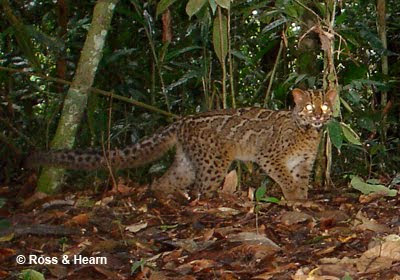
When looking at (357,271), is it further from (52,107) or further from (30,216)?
(52,107)

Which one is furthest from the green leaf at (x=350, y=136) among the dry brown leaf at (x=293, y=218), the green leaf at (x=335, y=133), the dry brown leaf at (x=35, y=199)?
the dry brown leaf at (x=35, y=199)

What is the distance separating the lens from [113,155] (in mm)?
7082

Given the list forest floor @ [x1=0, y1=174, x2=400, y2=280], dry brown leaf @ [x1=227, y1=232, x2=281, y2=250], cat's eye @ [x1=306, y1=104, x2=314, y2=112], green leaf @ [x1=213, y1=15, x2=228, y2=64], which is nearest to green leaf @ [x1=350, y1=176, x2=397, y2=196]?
forest floor @ [x1=0, y1=174, x2=400, y2=280]

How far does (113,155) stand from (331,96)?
2010 mm

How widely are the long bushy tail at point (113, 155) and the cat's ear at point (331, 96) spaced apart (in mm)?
1567

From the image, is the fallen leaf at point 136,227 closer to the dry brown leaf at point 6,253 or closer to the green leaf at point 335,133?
the dry brown leaf at point 6,253

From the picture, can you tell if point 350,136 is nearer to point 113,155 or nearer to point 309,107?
point 309,107

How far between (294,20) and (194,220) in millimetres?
2328

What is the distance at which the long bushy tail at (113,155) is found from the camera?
634 cm

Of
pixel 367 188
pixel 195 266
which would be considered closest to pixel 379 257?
pixel 195 266

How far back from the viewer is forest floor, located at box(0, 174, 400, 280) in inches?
167

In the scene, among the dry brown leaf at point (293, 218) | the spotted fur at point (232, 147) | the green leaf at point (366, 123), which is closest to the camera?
the dry brown leaf at point (293, 218)

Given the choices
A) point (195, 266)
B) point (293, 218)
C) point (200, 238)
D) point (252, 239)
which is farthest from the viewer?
point (293, 218)

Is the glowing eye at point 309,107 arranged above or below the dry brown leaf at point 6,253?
above
